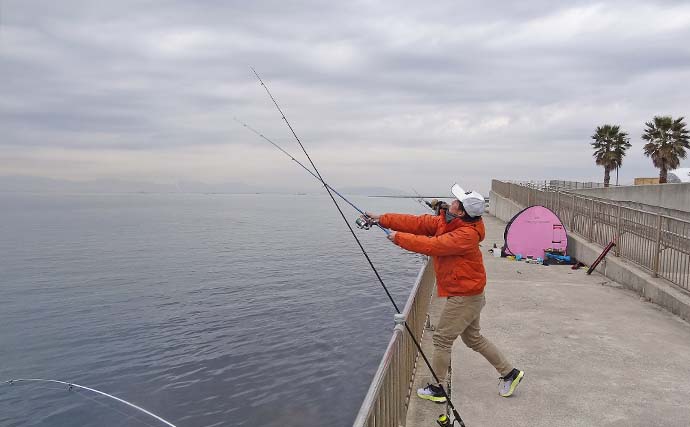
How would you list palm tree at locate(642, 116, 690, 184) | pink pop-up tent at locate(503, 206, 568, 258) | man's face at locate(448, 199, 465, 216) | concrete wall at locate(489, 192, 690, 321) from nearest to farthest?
man's face at locate(448, 199, 465, 216) → concrete wall at locate(489, 192, 690, 321) → pink pop-up tent at locate(503, 206, 568, 258) → palm tree at locate(642, 116, 690, 184)

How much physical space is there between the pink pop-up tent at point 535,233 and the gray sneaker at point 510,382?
10.3 m

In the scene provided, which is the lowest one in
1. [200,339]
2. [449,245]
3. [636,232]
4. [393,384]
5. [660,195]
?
[200,339]

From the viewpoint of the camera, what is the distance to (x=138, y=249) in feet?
128

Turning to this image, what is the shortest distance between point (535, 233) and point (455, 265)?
11.1 m

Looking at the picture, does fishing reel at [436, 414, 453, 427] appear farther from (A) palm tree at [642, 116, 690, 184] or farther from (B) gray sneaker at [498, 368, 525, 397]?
(A) palm tree at [642, 116, 690, 184]

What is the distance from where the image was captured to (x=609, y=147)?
188ft

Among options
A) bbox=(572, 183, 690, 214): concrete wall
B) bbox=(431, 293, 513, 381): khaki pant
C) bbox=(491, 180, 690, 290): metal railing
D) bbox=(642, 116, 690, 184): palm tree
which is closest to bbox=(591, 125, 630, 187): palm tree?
bbox=(642, 116, 690, 184): palm tree

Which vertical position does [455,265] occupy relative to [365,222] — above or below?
below

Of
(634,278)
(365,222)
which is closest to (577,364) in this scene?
(365,222)

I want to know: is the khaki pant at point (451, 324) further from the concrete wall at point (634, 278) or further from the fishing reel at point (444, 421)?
the concrete wall at point (634, 278)

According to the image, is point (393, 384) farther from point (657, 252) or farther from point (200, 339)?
point (200, 339)

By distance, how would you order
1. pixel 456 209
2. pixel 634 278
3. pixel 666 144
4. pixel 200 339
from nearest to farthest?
pixel 456 209
pixel 634 278
pixel 200 339
pixel 666 144

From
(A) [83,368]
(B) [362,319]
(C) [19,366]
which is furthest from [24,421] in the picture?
(B) [362,319]

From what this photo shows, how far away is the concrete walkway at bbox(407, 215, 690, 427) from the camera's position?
4.64 meters
